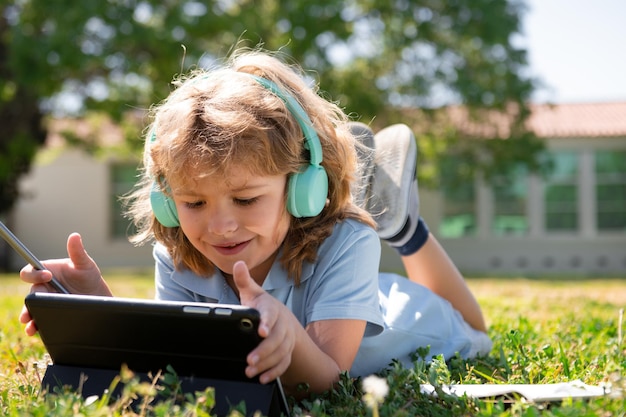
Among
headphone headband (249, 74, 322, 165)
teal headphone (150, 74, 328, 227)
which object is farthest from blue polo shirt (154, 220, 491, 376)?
headphone headband (249, 74, 322, 165)

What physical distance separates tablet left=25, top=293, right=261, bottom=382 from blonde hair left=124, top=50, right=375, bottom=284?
1.65 ft

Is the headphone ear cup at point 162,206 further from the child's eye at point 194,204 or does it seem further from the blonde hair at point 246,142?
the child's eye at point 194,204

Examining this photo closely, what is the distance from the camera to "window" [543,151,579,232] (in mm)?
22375

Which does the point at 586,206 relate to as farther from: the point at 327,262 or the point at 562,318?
the point at 327,262

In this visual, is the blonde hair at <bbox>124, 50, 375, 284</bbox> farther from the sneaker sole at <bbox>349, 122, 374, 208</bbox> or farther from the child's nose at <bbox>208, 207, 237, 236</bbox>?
the sneaker sole at <bbox>349, 122, 374, 208</bbox>

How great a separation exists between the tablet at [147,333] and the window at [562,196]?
21.8m

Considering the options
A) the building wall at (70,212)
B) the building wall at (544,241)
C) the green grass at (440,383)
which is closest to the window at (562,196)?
the building wall at (544,241)

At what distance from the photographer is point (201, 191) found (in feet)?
7.14

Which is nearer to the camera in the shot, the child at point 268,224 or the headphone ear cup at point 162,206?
the child at point 268,224

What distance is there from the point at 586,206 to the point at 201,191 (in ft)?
71.7

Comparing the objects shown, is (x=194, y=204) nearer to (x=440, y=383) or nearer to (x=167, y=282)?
(x=167, y=282)

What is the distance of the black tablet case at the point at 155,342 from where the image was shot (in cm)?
174

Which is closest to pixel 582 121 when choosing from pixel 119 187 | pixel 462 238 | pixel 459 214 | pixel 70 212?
pixel 459 214

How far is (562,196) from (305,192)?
2160cm
